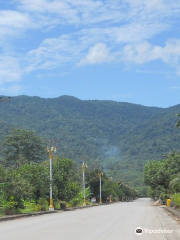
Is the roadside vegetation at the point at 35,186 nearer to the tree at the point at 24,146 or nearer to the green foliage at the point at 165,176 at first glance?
the tree at the point at 24,146

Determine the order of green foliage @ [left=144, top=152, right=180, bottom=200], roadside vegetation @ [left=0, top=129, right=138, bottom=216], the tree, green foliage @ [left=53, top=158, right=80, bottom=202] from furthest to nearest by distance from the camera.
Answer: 1. the tree
2. green foliage @ [left=144, top=152, right=180, bottom=200]
3. green foliage @ [left=53, top=158, right=80, bottom=202]
4. roadside vegetation @ [left=0, top=129, right=138, bottom=216]

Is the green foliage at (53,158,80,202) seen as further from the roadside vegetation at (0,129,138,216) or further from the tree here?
the tree

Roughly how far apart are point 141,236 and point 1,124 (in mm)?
150933

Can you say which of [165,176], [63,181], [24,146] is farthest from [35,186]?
[24,146]

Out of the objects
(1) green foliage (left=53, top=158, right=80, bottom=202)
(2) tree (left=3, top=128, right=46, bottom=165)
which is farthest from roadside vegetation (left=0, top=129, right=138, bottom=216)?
(2) tree (left=3, top=128, right=46, bottom=165)

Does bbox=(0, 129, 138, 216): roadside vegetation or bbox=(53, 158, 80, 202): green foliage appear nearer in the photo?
bbox=(0, 129, 138, 216): roadside vegetation

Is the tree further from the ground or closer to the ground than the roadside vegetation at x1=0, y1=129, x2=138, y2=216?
further from the ground

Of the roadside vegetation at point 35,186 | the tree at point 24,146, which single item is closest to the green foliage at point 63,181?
the roadside vegetation at point 35,186

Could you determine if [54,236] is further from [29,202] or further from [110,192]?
[110,192]

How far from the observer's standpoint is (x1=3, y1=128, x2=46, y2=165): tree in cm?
10019

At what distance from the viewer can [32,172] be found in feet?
128

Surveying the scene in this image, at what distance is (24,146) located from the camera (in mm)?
101375

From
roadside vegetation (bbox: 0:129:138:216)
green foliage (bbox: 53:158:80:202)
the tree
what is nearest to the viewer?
roadside vegetation (bbox: 0:129:138:216)

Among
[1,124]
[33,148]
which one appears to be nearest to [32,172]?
[33,148]
